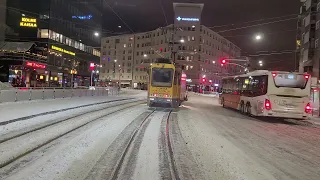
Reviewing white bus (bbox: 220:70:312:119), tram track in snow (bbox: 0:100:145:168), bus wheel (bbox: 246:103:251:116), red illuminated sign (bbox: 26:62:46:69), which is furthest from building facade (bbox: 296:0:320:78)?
tram track in snow (bbox: 0:100:145:168)

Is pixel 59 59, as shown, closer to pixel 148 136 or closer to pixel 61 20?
pixel 61 20

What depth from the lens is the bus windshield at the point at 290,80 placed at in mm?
19453

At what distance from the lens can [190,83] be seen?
107 metres

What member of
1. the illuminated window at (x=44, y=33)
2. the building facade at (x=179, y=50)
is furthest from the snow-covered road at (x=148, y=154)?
the building facade at (x=179, y=50)

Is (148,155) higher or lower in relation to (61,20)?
lower

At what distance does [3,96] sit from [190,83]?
89.2 metres

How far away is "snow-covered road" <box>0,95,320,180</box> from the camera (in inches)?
269

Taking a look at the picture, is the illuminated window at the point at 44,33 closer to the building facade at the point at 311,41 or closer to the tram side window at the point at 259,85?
the tram side window at the point at 259,85

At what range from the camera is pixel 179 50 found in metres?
107

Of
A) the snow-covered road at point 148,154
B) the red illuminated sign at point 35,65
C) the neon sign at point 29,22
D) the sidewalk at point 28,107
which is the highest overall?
the neon sign at point 29,22

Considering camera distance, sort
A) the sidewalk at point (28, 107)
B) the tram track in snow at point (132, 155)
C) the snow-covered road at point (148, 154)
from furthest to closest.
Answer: the sidewalk at point (28, 107) < the snow-covered road at point (148, 154) < the tram track in snow at point (132, 155)

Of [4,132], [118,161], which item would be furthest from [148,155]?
[4,132]

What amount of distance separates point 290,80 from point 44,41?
47101 mm

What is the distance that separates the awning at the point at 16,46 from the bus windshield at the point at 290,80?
134 ft
